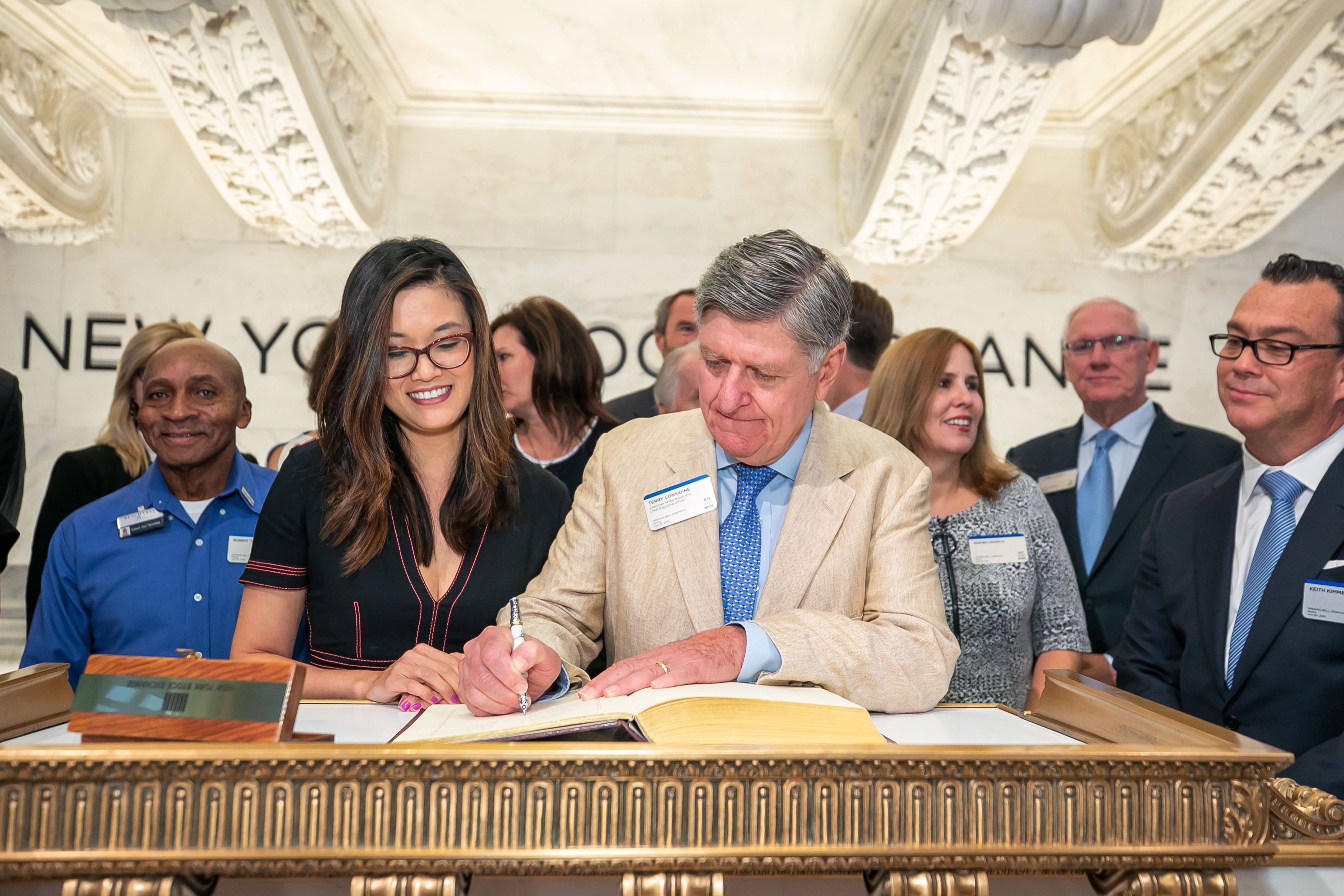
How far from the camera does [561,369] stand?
3.76 meters

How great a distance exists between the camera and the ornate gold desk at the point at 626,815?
1.04 meters

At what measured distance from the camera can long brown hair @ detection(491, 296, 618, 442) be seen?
147 inches

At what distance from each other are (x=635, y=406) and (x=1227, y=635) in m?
2.82

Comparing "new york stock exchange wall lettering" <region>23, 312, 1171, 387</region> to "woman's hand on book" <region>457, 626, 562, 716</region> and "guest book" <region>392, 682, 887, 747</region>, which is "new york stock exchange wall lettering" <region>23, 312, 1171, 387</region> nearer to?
"woman's hand on book" <region>457, 626, 562, 716</region>

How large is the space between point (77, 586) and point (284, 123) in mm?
3511

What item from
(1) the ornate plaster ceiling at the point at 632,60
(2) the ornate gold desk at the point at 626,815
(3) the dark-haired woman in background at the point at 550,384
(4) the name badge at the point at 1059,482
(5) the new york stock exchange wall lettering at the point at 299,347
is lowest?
(2) the ornate gold desk at the point at 626,815

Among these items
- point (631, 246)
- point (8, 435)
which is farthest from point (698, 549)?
point (631, 246)

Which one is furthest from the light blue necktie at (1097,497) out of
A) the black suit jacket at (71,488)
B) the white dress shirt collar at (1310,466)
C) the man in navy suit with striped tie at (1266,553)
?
the black suit jacket at (71,488)

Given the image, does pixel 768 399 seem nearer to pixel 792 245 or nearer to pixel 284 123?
pixel 792 245

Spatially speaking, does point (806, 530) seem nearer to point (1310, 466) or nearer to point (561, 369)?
point (1310, 466)

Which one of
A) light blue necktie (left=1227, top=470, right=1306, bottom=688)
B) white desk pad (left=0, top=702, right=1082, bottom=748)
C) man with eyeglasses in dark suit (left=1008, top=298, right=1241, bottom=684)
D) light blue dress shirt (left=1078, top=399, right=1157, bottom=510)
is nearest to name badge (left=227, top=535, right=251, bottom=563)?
white desk pad (left=0, top=702, right=1082, bottom=748)

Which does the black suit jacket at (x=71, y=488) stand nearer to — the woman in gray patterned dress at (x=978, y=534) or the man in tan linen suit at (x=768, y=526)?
the man in tan linen suit at (x=768, y=526)

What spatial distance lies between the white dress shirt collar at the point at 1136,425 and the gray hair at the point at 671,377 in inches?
65.8

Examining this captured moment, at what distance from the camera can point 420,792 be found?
105cm
